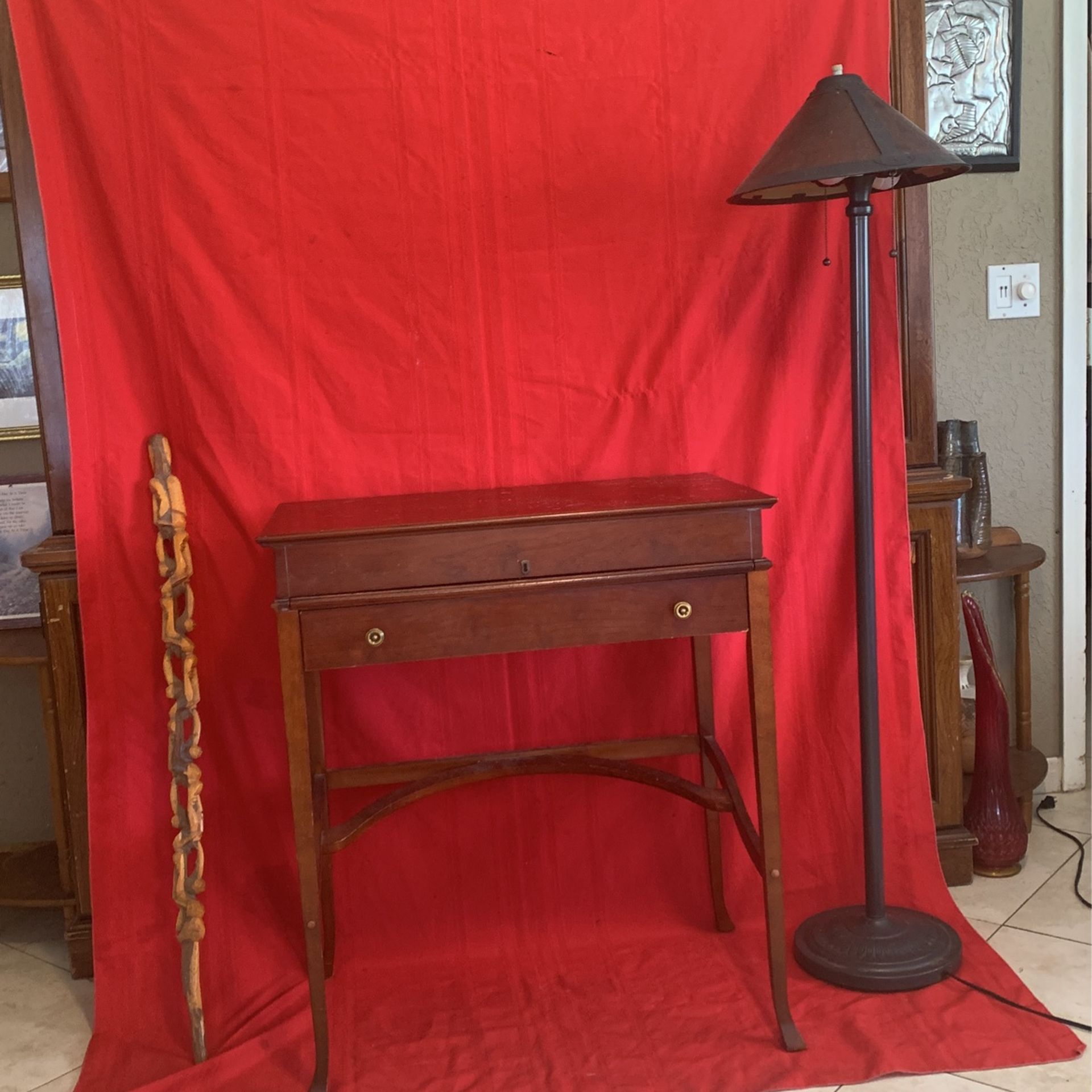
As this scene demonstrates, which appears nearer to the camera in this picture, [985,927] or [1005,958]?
[1005,958]

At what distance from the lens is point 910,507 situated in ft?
7.88

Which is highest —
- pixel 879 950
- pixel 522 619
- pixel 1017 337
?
pixel 1017 337

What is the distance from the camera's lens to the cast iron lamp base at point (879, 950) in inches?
82.5

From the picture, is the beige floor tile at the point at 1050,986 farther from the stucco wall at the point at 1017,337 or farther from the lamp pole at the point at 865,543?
the stucco wall at the point at 1017,337

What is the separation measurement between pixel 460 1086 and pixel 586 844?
609 mm

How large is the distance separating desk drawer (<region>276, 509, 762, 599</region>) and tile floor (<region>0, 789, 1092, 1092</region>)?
2.93ft

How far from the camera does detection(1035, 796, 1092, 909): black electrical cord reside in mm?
2455

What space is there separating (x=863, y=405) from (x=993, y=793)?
1001 mm

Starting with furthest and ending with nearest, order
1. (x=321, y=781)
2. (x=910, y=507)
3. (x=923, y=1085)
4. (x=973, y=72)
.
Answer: (x=973, y=72) → (x=910, y=507) → (x=321, y=781) → (x=923, y=1085)

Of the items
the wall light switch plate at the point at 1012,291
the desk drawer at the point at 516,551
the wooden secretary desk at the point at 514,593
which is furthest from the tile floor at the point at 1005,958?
the wall light switch plate at the point at 1012,291

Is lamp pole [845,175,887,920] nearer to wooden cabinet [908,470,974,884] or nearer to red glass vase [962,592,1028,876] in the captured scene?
wooden cabinet [908,470,974,884]

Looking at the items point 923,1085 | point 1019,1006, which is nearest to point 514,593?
point 923,1085

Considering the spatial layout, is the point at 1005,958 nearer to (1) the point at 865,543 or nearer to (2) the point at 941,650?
(2) the point at 941,650

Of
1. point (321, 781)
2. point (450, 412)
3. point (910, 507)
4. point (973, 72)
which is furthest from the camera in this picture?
point (973, 72)
